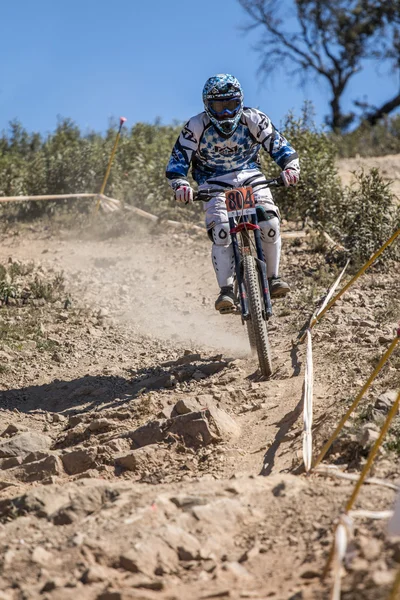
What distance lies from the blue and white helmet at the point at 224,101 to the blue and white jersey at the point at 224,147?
0.30ft

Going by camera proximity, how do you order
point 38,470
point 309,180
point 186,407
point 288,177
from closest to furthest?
point 38,470
point 186,407
point 288,177
point 309,180

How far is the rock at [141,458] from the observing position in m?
4.84

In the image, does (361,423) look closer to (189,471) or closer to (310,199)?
(189,471)

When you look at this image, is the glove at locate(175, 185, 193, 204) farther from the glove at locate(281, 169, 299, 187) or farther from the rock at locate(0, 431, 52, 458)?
the rock at locate(0, 431, 52, 458)

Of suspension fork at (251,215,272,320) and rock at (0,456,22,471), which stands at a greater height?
suspension fork at (251,215,272,320)

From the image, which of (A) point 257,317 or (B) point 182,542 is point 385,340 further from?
(B) point 182,542

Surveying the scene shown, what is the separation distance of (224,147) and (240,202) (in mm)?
699

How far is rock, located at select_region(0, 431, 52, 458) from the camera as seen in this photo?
5.32 meters

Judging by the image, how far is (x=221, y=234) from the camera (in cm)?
630

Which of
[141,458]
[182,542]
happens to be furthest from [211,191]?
[182,542]

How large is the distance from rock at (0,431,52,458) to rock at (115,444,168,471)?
0.65 m

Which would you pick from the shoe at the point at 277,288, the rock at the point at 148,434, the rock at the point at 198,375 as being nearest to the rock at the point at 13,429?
the rock at the point at 148,434

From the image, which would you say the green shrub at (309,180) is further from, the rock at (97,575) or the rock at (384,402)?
the rock at (97,575)

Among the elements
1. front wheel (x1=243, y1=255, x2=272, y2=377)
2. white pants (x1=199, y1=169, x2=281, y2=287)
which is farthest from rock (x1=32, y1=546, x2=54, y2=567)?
white pants (x1=199, y1=169, x2=281, y2=287)
